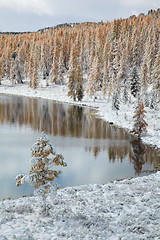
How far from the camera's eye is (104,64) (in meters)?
65.1

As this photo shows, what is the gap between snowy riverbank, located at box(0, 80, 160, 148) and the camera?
29.6 m

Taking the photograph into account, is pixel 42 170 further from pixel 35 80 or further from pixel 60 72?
pixel 60 72

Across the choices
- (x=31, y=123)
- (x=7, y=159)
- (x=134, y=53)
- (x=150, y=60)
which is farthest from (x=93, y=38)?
(x=7, y=159)

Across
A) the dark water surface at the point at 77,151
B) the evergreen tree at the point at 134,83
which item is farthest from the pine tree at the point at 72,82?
the dark water surface at the point at 77,151

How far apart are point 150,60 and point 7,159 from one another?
58647mm

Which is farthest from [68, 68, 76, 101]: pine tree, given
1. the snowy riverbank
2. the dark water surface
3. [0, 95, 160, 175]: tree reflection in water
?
the dark water surface

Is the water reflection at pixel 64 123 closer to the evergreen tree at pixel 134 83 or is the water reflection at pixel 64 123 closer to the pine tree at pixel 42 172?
the pine tree at pixel 42 172

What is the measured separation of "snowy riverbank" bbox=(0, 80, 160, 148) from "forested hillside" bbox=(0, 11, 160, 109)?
2285 millimetres

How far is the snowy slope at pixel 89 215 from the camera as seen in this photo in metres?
8.65

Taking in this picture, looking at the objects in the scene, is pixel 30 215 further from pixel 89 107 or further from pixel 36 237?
pixel 89 107

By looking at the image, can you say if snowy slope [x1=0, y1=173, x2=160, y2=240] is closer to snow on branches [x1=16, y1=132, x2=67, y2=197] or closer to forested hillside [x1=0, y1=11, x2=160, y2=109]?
snow on branches [x1=16, y1=132, x2=67, y2=197]

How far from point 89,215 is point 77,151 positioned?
11636mm

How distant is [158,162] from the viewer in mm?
19719

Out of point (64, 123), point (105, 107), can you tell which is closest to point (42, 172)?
point (64, 123)
